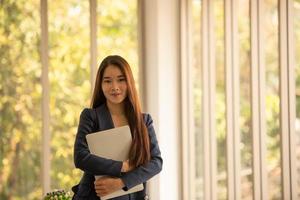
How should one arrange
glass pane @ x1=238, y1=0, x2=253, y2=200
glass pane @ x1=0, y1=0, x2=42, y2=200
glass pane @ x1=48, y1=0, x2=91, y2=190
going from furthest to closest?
glass pane @ x1=48, y1=0, x2=91, y2=190 → glass pane @ x1=0, y1=0, x2=42, y2=200 → glass pane @ x1=238, y1=0, x2=253, y2=200

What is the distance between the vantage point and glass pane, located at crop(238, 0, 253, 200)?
8.91 feet

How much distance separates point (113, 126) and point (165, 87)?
3.99ft

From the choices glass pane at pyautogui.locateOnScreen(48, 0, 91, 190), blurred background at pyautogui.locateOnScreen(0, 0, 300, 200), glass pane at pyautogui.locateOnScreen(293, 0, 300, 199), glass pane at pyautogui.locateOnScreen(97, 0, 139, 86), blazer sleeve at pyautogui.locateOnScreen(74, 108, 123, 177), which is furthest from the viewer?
glass pane at pyautogui.locateOnScreen(97, 0, 139, 86)

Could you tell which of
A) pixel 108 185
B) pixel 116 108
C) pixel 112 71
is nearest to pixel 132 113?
pixel 116 108

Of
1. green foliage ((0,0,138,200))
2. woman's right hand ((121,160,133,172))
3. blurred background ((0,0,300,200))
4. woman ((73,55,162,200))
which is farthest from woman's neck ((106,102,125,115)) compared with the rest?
green foliage ((0,0,138,200))

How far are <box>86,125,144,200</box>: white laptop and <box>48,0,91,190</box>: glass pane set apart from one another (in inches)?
49.2

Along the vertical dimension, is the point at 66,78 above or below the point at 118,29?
below

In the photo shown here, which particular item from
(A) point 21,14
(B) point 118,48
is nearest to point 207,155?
(B) point 118,48

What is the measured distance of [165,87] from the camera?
3049mm

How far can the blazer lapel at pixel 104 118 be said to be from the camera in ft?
6.11

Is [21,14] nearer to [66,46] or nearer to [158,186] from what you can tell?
[66,46]

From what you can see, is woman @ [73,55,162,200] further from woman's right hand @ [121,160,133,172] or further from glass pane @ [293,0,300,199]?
glass pane @ [293,0,300,199]

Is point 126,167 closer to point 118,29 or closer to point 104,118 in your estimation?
point 104,118

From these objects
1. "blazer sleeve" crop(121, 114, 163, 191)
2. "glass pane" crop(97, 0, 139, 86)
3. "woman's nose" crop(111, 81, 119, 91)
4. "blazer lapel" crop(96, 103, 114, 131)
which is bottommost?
"blazer sleeve" crop(121, 114, 163, 191)
